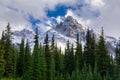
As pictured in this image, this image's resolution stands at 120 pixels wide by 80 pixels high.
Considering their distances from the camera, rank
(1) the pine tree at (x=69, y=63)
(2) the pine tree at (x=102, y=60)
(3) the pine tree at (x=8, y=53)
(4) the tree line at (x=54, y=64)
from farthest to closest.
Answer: (1) the pine tree at (x=69, y=63), (2) the pine tree at (x=102, y=60), (3) the pine tree at (x=8, y=53), (4) the tree line at (x=54, y=64)

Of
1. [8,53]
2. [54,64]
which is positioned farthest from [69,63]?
[8,53]

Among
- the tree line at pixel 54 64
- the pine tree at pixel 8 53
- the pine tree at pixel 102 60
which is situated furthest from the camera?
the pine tree at pixel 102 60

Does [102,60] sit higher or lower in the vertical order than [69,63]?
higher

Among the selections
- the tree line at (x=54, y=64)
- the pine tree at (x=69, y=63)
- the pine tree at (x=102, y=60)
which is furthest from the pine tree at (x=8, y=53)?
the pine tree at (x=102, y=60)

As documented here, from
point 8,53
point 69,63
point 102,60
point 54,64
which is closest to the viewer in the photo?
point 8,53

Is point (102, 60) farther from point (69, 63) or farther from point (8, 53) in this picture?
point (8, 53)

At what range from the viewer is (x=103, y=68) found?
99750 mm

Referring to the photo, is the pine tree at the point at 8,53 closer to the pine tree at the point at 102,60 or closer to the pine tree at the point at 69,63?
the pine tree at the point at 69,63

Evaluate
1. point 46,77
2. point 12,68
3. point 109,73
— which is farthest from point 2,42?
point 109,73

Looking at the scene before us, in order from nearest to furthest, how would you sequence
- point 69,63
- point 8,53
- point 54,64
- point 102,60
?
point 8,53 → point 102,60 → point 54,64 → point 69,63

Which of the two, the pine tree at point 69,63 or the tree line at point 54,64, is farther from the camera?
the pine tree at point 69,63

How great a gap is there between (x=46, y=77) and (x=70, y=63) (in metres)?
17.7

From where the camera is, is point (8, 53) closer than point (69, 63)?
Yes

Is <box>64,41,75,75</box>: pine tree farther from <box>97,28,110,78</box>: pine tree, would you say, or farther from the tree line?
<box>97,28,110,78</box>: pine tree
